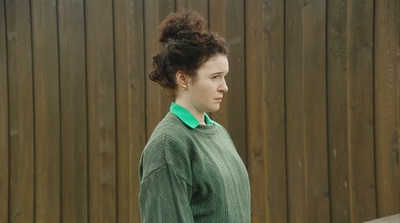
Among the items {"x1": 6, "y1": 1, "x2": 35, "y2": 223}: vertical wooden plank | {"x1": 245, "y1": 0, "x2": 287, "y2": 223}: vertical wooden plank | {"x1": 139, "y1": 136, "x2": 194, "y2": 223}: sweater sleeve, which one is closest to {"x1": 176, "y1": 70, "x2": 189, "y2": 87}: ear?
{"x1": 139, "y1": 136, "x2": 194, "y2": 223}: sweater sleeve

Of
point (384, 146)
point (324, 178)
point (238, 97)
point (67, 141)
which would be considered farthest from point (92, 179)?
point (384, 146)

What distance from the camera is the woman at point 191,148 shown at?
125 centimetres

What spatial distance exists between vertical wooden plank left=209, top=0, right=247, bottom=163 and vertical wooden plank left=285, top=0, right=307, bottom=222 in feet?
0.84

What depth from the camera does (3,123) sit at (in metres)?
3.26

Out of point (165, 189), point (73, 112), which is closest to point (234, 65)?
point (73, 112)

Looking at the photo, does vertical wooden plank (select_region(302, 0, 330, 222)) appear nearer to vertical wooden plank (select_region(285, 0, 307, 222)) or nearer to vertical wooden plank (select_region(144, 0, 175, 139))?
vertical wooden plank (select_region(285, 0, 307, 222))

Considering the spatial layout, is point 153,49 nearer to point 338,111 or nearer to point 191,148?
point 338,111

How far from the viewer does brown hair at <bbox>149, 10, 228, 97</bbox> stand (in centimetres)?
142

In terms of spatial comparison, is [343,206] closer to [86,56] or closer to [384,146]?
[384,146]

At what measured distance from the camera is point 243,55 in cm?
273

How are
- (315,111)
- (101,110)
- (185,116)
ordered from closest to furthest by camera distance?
(185,116), (315,111), (101,110)

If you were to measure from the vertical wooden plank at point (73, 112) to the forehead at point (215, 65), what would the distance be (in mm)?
1810

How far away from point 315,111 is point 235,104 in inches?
18.0

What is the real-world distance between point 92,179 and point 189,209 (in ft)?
6.28
